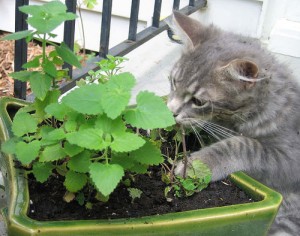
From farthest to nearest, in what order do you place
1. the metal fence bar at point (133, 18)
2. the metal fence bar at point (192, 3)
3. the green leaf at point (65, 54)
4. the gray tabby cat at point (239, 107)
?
the metal fence bar at point (192, 3)
the metal fence bar at point (133, 18)
the gray tabby cat at point (239, 107)
the green leaf at point (65, 54)

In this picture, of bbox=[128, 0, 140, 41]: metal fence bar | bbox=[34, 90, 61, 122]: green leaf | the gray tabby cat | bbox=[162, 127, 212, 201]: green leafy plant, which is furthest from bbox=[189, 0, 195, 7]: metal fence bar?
bbox=[34, 90, 61, 122]: green leaf

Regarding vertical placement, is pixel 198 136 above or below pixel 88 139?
below

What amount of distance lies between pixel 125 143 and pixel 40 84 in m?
0.27

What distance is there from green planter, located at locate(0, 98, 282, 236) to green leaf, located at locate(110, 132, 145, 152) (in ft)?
0.56

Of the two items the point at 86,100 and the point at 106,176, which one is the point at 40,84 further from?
the point at 106,176

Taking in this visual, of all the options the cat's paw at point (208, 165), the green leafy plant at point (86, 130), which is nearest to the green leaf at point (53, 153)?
the green leafy plant at point (86, 130)

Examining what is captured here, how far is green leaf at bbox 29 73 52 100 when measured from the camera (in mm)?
1090

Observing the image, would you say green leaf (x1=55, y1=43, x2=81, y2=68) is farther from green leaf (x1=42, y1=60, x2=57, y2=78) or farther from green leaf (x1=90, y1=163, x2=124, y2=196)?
green leaf (x1=90, y1=163, x2=124, y2=196)

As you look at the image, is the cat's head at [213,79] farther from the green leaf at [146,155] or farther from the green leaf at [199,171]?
the green leaf at [146,155]

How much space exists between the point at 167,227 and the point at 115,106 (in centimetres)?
28

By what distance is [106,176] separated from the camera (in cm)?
93

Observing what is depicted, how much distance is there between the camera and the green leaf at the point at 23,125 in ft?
3.59

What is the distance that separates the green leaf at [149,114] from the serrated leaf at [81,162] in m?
0.12

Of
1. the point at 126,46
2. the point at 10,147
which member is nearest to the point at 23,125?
the point at 10,147
